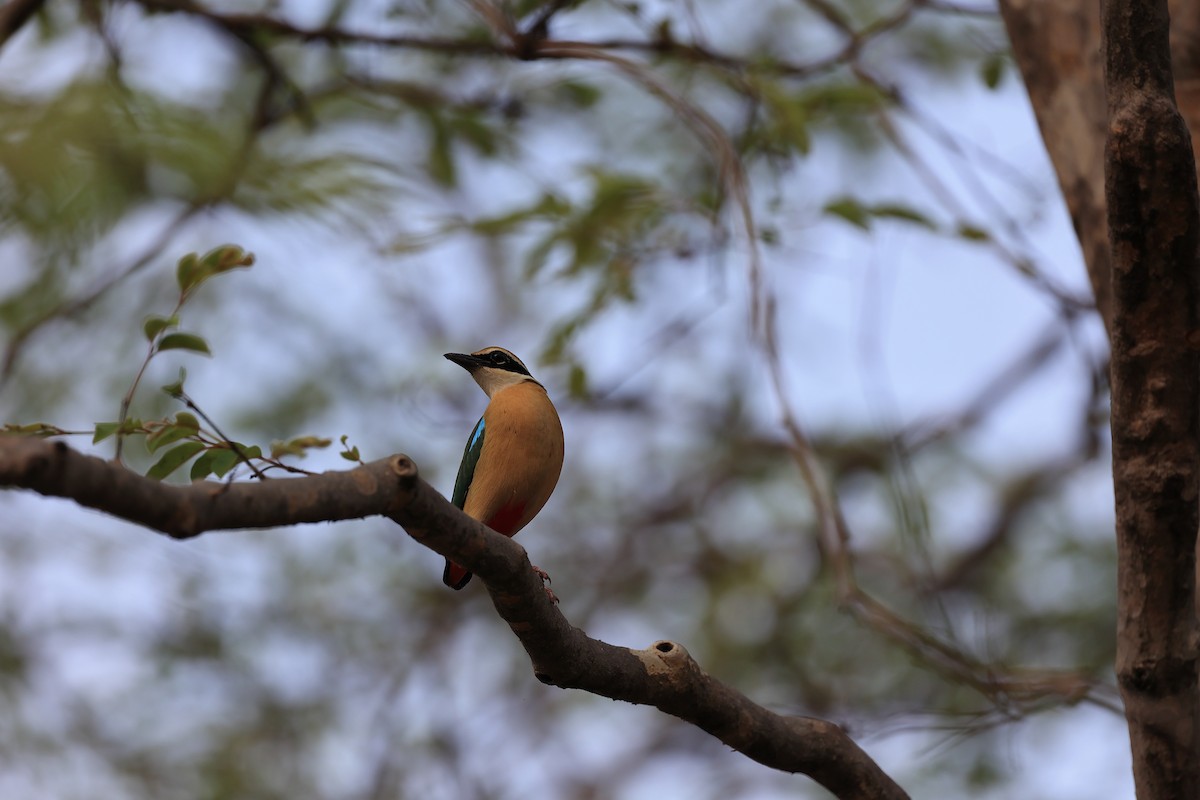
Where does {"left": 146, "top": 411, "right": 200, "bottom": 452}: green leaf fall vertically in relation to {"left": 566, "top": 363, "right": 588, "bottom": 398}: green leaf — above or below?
below

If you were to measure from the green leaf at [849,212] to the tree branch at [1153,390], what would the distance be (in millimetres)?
3079

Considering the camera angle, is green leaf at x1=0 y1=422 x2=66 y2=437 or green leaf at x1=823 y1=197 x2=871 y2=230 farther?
green leaf at x1=823 y1=197 x2=871 y2=230

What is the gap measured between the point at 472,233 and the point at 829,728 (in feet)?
14.2

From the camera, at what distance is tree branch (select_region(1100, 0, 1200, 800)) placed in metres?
3.13

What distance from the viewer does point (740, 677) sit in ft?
39.3

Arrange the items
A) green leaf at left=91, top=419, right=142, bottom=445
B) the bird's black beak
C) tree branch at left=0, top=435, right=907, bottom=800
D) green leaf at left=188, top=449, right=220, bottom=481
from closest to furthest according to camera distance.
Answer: tree branch at left=0, top=435, right=907, bottom=800 < green leaf at left=91, top=419, right=142, bottom=445 < green leaf at left=188, top=449, right=220, bottom=481 < the bird's black beak

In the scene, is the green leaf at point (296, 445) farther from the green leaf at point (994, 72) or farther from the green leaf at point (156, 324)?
the green leaf at point (994, 72)

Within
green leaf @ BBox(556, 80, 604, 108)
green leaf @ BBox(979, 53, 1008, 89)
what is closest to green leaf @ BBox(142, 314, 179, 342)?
green leaf @ BBox(979, 53, 1008, 89)

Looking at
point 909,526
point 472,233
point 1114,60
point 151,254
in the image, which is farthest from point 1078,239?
point 151,254

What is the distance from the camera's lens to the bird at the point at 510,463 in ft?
15.8

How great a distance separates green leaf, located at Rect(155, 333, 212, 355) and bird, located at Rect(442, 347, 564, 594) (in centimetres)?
194

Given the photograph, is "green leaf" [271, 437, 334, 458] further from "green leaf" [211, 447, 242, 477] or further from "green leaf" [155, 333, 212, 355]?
"green leaf" [155, 333, 212, 355]

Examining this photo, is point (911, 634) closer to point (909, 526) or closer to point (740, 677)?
point (909, 526)

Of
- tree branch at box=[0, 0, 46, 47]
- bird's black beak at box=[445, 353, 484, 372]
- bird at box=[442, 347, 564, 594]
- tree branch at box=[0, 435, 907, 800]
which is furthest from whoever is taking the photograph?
bird's black beak at box=[445, 353, 484, 372]
